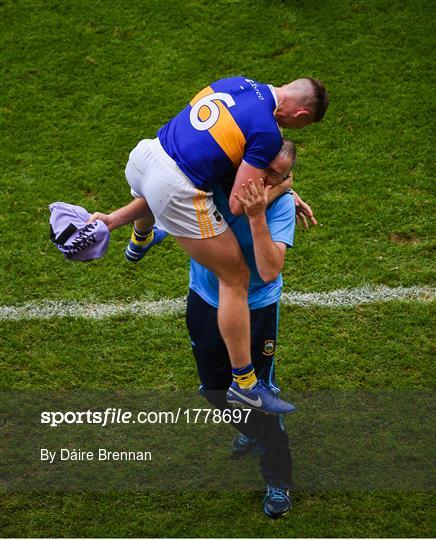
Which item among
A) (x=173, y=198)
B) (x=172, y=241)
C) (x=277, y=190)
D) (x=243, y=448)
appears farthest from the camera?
(x=172, y=241)

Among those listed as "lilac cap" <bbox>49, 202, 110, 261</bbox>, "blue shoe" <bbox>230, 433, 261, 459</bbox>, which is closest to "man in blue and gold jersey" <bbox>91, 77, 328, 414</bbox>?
"lilac cap" <bbox>49, 202, 110, 261</bbox>

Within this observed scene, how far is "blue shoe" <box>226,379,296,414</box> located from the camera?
5.11 m

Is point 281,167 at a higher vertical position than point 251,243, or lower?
higher

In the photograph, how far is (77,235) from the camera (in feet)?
16.9

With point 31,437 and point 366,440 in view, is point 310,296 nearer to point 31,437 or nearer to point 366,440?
point 366,440

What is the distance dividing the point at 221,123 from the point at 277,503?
7.49 feet

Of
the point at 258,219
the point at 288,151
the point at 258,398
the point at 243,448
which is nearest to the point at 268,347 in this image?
the point at 258,398

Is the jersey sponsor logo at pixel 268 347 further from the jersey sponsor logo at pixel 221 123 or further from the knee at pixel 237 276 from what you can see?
the jersey sponsor logo at pixel 221 123

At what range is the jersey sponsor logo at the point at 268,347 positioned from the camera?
511 cm

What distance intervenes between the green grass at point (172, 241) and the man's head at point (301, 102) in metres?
1.98

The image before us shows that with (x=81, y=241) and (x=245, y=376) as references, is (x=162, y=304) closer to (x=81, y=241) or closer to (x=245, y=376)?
(x=81, y=241)

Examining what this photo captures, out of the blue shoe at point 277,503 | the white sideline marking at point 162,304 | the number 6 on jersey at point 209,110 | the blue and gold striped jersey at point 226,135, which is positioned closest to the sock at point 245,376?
the blue shoe at point 277,503

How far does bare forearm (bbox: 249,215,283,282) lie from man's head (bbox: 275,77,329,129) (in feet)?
2.59

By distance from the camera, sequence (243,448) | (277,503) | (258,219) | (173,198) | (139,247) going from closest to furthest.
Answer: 1. (258,219)
2. (173,198)
3. (277,503)
4. (243,448)
5. (139,247)
